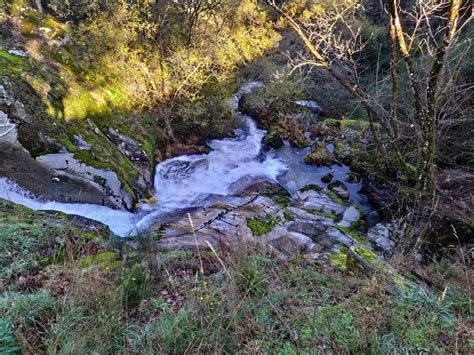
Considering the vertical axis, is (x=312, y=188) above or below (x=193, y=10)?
below

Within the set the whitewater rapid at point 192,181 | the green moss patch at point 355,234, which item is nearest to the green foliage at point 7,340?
the whitewater rapid at point 192,181

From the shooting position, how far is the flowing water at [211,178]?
650cm

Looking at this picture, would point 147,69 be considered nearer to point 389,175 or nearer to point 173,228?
point 173,228

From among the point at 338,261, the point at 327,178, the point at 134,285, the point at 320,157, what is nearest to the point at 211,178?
the point at 327,178

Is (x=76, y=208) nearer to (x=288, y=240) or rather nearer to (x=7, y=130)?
(x=7, y=130)

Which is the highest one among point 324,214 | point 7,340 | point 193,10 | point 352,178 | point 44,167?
point 193,10

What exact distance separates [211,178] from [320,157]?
13.8 ft

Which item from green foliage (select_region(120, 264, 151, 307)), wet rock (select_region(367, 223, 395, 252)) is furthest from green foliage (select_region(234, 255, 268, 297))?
wet rock (select_region(367, 223, 395, 252))

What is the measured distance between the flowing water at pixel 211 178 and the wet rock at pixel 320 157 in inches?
9.5

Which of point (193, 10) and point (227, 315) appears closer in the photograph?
point (227, 315)

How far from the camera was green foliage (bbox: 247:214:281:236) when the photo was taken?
6.61m

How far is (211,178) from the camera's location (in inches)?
392

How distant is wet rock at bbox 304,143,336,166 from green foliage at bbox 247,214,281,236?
16.2ft

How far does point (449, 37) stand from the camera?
410 centimetres
